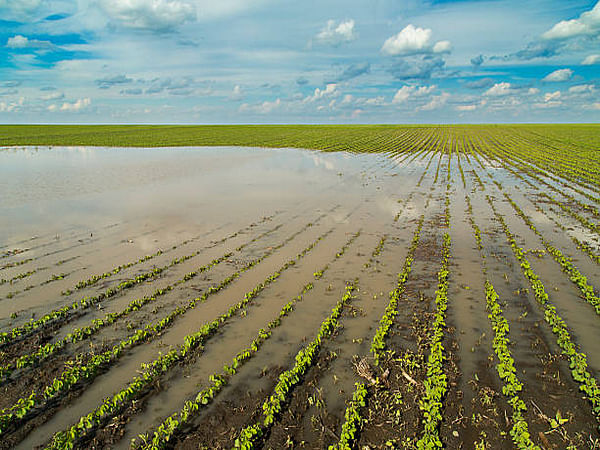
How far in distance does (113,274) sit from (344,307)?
729cm

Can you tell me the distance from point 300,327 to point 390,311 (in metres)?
2.30

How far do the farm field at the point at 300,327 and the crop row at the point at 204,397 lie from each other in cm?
3

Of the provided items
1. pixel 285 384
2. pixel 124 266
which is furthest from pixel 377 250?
pixel 124 266

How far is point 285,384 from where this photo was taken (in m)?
6.53

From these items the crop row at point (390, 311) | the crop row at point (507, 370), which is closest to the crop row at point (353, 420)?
the crop row at point (390, 311)

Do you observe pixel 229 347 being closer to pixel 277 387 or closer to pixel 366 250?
pixel 277 387

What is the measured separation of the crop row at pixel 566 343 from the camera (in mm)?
6293

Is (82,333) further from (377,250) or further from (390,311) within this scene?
(377,250)

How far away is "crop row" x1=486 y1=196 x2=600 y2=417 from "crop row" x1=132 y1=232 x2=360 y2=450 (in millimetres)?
6032

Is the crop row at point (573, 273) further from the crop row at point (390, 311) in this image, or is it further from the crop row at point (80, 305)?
the crop row at point (80, 305)

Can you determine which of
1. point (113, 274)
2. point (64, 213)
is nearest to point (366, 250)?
Result: point (113, 274)

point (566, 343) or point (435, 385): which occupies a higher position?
point (566, 343)

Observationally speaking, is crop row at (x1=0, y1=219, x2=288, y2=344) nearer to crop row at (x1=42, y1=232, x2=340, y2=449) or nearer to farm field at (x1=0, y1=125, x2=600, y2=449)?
farm field at (x1=0, y1=125, x2=600, y2=449)

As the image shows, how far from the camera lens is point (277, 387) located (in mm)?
6379
